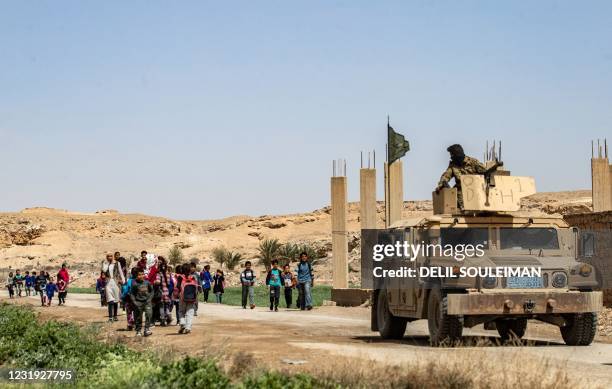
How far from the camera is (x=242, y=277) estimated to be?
32.8 m

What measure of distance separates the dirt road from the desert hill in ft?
150

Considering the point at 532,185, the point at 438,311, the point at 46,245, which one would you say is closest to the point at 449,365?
the point at 438,311

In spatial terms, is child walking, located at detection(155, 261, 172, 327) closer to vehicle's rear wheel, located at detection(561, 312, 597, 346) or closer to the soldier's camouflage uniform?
the soldier's camouflage uniform

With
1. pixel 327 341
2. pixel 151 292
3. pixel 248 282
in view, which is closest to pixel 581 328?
pixel 327 341

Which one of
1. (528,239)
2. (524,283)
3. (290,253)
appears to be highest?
(290,253)

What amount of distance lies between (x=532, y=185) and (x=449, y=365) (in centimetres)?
815

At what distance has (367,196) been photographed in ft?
108

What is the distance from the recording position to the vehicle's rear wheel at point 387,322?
19750 millimetres

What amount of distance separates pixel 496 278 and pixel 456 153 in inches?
123

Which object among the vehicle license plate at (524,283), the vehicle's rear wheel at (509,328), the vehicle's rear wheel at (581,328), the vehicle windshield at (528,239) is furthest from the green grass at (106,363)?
the vehicle's rear wheel at (509,328)

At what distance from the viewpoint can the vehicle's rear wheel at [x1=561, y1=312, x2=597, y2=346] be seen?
17.3 metres

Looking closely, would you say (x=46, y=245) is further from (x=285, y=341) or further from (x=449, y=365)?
(x=449, y=365)

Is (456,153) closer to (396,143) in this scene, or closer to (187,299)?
(187,299)

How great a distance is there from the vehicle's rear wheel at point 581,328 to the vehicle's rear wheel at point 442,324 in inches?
85.2
